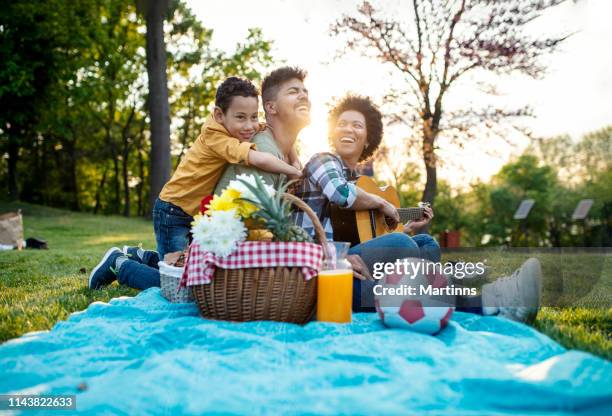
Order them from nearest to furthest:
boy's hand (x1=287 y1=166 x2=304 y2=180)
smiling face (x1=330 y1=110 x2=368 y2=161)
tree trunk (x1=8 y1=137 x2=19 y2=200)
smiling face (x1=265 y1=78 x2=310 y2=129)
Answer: boy's hand (x1=287 y1=166 x2=304 y2=180) → smiling face (x1=265 y1=78 x2=310 y2=129) → smiling face (x1=330 y1=110 x2=368 y2=161) → tree trunk (x1=8 y1=137 x2=19 y2=200)

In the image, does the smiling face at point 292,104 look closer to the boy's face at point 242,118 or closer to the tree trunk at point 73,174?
the boy's face at point 242,118

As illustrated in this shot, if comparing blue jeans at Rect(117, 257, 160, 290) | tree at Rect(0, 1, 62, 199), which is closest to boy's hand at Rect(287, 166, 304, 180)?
blue jeans at Rect(117, 257, 160, 290)

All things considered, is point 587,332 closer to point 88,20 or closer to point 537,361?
point 537,361

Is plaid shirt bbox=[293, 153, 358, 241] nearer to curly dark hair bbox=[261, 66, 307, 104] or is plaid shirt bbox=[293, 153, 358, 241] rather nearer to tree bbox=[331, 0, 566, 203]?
curly dark hair bbox=[261, 66, 307, 104]

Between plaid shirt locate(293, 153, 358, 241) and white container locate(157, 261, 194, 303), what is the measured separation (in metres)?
0.74

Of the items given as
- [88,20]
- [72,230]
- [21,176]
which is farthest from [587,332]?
[21,176]

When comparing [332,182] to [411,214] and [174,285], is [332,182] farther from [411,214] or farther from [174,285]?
[411,214]

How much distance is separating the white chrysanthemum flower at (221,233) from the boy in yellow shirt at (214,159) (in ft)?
2.04

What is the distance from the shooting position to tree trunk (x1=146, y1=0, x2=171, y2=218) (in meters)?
10.8

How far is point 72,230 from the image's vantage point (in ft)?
43.2

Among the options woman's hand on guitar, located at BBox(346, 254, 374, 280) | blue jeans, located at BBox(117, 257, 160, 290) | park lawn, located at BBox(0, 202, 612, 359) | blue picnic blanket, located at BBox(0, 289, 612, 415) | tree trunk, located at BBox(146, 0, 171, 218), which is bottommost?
park lawn, located at BBox(0, 202, 612, 359)

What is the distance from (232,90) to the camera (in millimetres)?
3646

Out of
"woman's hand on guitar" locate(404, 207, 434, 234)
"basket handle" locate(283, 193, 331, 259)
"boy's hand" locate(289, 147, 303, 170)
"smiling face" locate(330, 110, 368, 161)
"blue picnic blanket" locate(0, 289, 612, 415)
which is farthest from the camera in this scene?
"woman's hand on guitar" locate(404, 207, 434, 234)

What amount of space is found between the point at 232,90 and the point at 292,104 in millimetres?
385
